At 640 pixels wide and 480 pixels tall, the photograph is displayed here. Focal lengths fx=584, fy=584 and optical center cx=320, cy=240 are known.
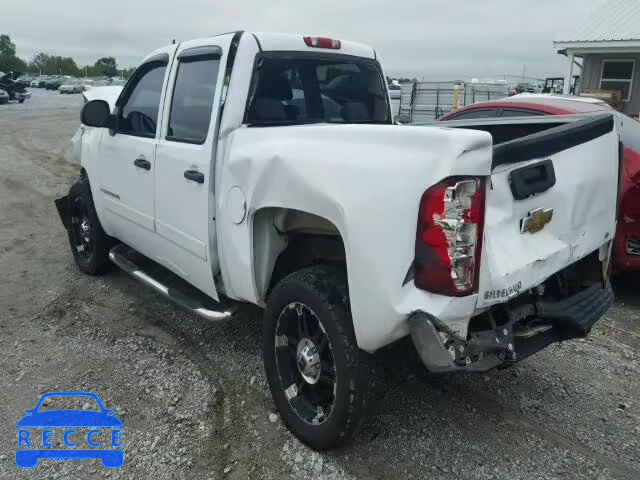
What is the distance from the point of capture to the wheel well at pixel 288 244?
10.2ft

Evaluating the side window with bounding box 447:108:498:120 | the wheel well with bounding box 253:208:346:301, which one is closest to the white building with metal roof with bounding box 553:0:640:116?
the side window with bounding box 447:108:498:120

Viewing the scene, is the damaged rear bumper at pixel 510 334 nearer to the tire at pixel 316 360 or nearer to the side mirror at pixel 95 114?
the tire at pixel 316 360

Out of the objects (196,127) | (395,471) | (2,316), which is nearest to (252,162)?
(196,127)

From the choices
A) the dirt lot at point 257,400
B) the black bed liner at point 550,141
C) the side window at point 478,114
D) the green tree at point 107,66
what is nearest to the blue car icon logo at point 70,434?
the dirt lot at point 257,400

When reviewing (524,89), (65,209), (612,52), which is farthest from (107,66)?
(65,209)

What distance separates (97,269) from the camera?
555cm

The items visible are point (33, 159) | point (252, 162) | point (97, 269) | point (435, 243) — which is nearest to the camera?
point (435, 243)

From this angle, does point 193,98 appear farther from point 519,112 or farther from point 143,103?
point 519,112

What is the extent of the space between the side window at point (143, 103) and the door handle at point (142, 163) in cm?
19

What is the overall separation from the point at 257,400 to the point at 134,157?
2.04 m

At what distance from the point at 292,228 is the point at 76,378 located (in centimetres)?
179

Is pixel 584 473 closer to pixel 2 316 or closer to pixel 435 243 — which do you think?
pixel 435 243

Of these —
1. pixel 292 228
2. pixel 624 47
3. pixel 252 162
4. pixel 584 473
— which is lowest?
pixel 584 473

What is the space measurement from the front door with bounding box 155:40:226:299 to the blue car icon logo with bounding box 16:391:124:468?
0.96 m
